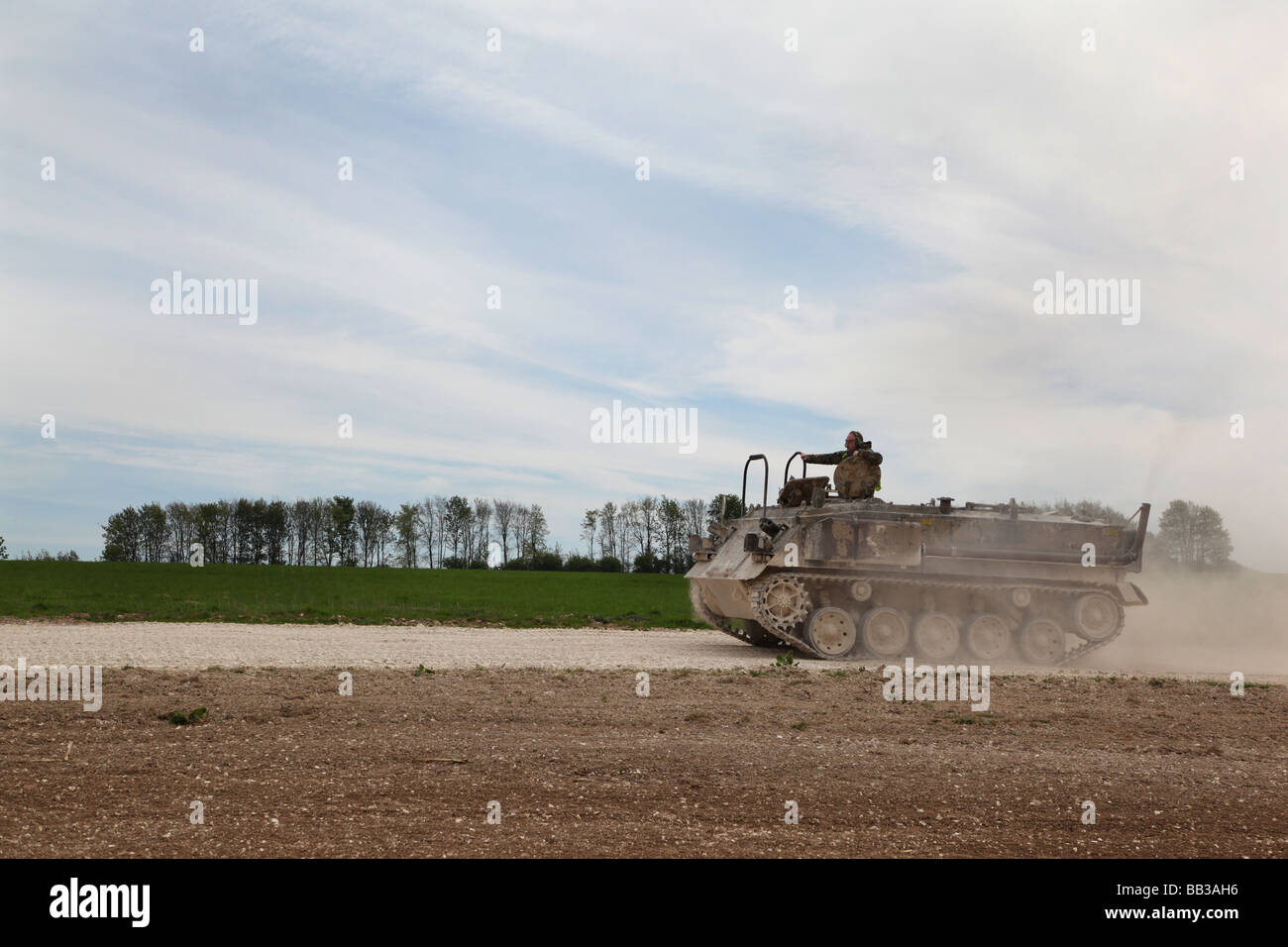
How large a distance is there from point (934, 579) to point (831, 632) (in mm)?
2197

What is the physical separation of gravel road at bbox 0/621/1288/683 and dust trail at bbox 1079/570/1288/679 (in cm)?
49

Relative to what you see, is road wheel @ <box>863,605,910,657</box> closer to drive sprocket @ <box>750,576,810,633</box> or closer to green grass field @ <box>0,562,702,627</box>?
drive sprocket @ <box>750,576,810,633</box>

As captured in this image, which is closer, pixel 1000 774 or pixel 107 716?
pixel 1000 774

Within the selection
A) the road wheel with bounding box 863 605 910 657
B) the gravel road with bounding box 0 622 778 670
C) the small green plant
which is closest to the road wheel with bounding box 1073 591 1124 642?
the road wheel with bounding box 863 605 910 657

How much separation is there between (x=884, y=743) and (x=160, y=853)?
19.8 feet

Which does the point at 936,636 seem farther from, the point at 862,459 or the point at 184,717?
the point at 184,717

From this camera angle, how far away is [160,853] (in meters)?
6.37

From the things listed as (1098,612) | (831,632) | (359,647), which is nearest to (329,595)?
(359,647)

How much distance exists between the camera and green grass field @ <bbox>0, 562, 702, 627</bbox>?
86.1ft

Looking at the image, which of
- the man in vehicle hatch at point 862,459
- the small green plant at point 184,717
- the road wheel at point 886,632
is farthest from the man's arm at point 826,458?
the small green plant at point 184,717

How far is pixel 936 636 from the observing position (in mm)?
19609

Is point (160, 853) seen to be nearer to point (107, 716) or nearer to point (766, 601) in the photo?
point (107, 716)

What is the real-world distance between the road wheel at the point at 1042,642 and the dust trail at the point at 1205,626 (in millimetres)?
759
